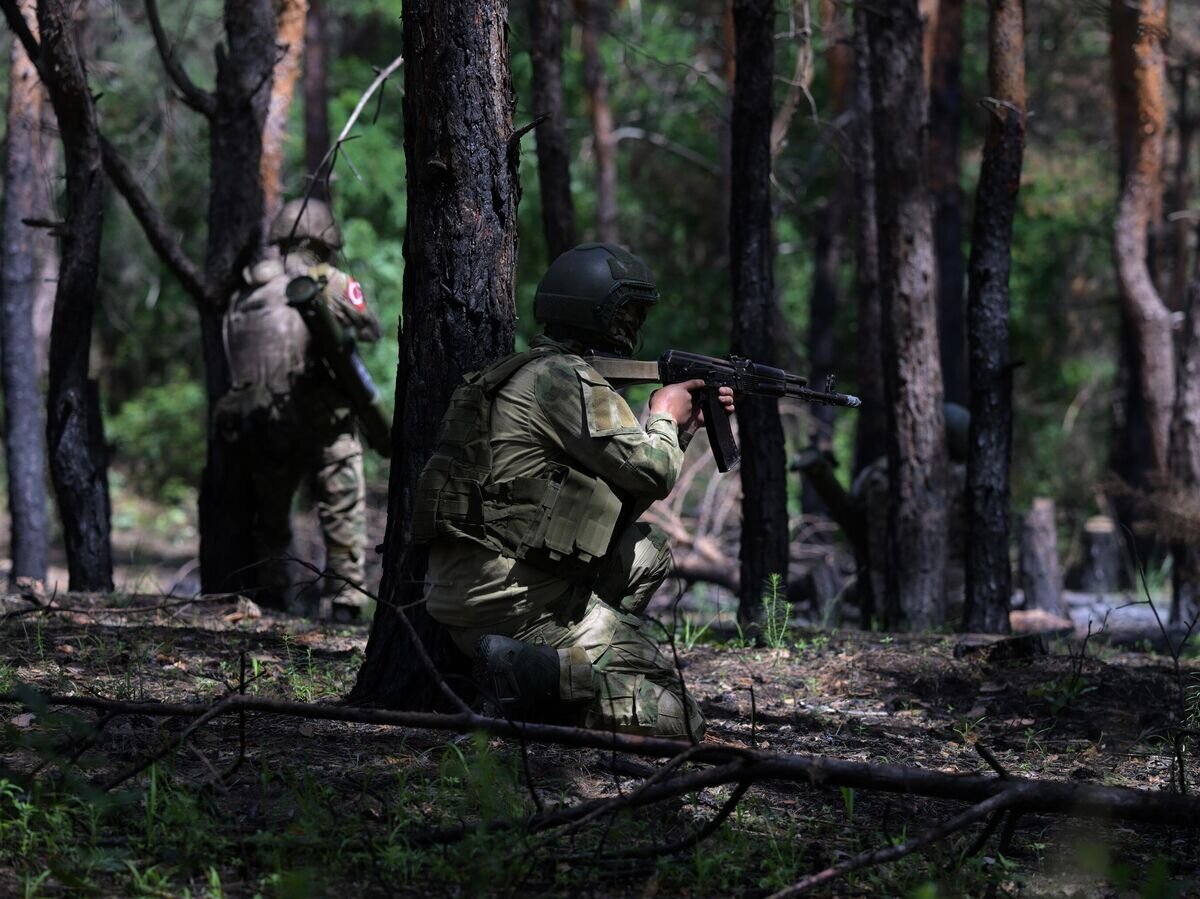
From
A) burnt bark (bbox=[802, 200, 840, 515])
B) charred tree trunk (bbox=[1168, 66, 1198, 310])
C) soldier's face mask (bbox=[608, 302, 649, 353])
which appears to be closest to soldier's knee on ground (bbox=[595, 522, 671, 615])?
soldier's face mask (bbox=[608, 302, 649, 353])

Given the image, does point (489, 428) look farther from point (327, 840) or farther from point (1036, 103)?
point (1036, 103)

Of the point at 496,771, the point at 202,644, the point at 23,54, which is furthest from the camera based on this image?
the point at 23,54

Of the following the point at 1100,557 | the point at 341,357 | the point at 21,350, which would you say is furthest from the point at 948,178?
the point at 21,350

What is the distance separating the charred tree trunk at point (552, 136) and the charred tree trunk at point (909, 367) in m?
2.08

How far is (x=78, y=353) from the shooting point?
7.36 m

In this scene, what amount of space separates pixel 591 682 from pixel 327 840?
130 centimetres

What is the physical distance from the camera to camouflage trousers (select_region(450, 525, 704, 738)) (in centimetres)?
440

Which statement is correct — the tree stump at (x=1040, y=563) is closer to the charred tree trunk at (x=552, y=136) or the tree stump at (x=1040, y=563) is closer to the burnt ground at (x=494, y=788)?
the charred tree trunk at (x=552, y=136)

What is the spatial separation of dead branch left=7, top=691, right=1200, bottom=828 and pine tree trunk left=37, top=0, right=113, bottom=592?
405 cm

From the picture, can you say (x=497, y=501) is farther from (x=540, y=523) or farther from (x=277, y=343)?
(x=277, y=343)

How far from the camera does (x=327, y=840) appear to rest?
327cm

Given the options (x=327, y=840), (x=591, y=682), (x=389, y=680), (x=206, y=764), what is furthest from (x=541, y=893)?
(x=389, y=680)

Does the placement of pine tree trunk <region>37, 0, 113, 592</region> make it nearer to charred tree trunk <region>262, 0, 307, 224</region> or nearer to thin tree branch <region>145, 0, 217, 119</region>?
thin tree branch <region>145, 0, 217, 119</region>

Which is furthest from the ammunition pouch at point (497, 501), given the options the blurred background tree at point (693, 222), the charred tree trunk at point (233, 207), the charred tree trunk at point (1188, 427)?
the blurred background tree at point (693, 222)
